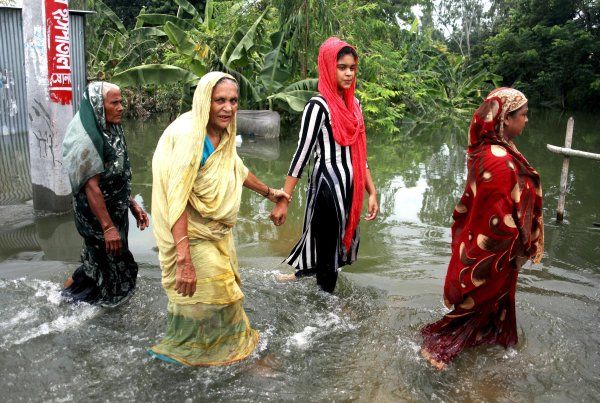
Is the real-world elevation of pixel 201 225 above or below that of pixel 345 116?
below

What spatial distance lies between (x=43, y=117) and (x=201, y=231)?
11.6 ft

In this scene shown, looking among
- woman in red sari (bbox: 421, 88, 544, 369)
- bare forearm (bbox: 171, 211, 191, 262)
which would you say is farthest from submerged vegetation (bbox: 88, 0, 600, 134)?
bare forearm (bbox: 171, 211, 191, 262)

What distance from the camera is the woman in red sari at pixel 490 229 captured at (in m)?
2.72

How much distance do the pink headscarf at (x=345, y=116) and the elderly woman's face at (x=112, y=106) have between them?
52.8 inches

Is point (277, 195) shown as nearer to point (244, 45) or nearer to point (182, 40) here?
point (244, 45)

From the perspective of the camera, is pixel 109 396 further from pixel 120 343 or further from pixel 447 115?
pixel 447 115

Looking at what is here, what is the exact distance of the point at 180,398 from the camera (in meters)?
2.72

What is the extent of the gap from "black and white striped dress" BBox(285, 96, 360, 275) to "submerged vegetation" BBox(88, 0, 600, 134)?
26.6ft

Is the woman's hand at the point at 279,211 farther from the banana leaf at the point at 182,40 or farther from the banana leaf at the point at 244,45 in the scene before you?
the banana leaf at the point at 182,40

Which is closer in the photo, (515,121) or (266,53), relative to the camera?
(515,121)

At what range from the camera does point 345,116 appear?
350 cm

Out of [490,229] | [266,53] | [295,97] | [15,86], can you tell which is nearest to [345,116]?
[490,229]

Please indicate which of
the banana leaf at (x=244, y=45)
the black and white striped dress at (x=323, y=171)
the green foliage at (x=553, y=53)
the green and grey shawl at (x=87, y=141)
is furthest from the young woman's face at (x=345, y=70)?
the green foliage at (x=553, y=53)

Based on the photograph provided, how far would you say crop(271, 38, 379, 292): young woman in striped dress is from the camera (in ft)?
11.3
